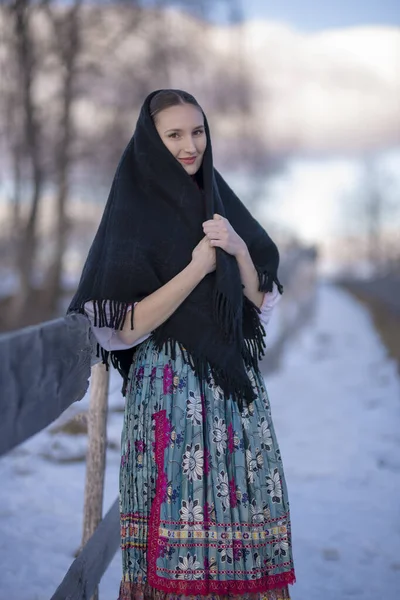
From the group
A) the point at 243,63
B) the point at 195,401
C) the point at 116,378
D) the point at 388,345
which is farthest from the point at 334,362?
the point at 195,401

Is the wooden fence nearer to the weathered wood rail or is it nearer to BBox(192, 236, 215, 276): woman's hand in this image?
the weathered wood rail

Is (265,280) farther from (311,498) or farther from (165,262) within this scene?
(311,498)

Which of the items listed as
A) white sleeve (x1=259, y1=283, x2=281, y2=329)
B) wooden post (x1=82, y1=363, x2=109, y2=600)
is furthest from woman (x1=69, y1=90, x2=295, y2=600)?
wooden post (x1=82, y1=363, x2=109, y2=600)

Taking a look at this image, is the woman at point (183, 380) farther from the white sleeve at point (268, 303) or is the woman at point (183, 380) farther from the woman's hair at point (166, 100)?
the white sleeve at point (268, 303)

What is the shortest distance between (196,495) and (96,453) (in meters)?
0.98

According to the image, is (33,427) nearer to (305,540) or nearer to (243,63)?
(305,540)

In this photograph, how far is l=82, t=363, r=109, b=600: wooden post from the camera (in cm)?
288

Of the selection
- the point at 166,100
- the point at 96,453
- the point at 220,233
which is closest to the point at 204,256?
the point at 220,233

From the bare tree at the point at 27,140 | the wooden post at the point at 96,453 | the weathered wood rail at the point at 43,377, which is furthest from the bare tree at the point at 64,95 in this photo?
the weathered wood rail at the point at 43,377

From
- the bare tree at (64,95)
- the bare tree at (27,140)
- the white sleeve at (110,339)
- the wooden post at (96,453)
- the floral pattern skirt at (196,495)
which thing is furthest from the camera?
the bare tree at (64,95)

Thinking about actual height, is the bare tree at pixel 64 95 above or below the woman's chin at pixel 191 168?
above

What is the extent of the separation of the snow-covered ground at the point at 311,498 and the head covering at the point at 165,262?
132cm

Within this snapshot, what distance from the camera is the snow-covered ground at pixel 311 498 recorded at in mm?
3314

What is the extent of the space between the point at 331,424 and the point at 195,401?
4696mm
